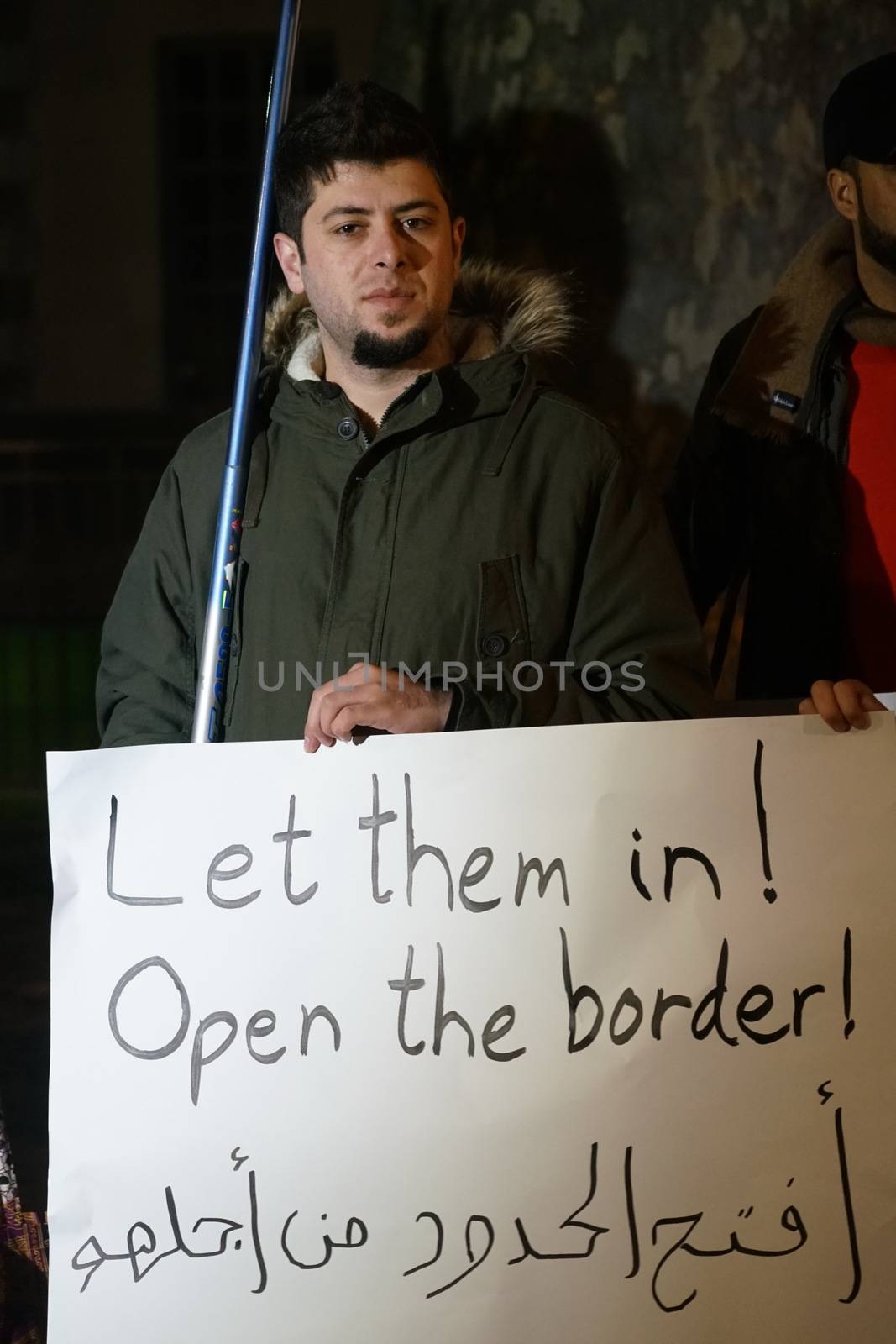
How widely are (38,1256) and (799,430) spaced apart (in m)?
1.46

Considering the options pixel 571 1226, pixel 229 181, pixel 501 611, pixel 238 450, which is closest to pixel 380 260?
pixel 238 450

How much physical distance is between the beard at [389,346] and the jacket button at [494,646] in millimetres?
359

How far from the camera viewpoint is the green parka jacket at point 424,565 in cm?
149

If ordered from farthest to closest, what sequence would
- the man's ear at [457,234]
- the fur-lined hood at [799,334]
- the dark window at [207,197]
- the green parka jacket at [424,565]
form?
the dark window at [207,197] → the fur-lined hood at [799,334] → the man's ear at [457,234] → the green parka jacket at [424,565]

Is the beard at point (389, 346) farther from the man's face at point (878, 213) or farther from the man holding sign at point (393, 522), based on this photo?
the man's face at point (878, 213)

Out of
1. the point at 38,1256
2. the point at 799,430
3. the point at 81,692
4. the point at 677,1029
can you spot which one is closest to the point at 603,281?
the point at 799,430

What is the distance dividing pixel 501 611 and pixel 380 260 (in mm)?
446

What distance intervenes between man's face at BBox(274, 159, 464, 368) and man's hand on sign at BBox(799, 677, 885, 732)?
64 cm

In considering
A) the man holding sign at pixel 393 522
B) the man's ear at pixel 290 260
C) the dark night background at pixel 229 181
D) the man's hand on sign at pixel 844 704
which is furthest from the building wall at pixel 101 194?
the man's hand on sign at pixel 844 704

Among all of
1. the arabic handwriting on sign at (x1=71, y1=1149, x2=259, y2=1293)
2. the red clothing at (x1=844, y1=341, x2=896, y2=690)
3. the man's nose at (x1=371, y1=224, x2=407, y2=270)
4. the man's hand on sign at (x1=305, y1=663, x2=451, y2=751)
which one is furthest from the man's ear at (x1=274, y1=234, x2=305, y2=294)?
the arabic handwriting on sign at (x1=71, y1=1149, x2=259, y2=1293)

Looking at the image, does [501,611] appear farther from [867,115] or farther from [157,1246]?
[867,115]

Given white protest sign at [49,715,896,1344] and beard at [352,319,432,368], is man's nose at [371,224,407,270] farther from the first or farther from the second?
white protest sign at [49,715,896,1344]

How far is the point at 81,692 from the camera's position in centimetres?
201

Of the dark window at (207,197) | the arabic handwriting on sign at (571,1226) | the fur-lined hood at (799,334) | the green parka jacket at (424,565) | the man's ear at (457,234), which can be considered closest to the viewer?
the arabic handwriting on sign at (571,1226)
